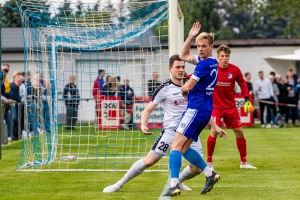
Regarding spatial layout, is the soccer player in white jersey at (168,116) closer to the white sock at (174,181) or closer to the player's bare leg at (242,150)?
the white sock at (174,181)

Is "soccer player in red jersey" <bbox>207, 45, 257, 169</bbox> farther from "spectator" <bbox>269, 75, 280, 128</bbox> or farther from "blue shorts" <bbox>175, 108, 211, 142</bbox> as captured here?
"spectator" <bbox>269, 75, 280, 128</bbox>

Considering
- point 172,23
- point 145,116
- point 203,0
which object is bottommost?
point 145,116

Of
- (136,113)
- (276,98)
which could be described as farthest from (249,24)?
(136,113)

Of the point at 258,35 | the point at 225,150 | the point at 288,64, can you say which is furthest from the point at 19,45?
the point at 258,35

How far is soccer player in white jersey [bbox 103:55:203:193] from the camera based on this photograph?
31.0 feet

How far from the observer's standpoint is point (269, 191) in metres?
9.59

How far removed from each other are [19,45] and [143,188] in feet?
99.9

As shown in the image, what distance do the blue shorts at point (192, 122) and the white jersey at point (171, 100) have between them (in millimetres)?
491

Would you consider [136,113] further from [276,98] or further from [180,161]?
[180,161]

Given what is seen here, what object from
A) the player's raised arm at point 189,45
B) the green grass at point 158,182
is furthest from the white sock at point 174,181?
the player's raised arm at point 189,45

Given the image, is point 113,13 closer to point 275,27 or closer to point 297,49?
point 297,49

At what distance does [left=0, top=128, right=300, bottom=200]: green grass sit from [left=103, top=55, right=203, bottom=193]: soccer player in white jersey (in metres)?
0.28

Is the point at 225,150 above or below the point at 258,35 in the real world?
below

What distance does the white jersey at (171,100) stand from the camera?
31.3 ft
